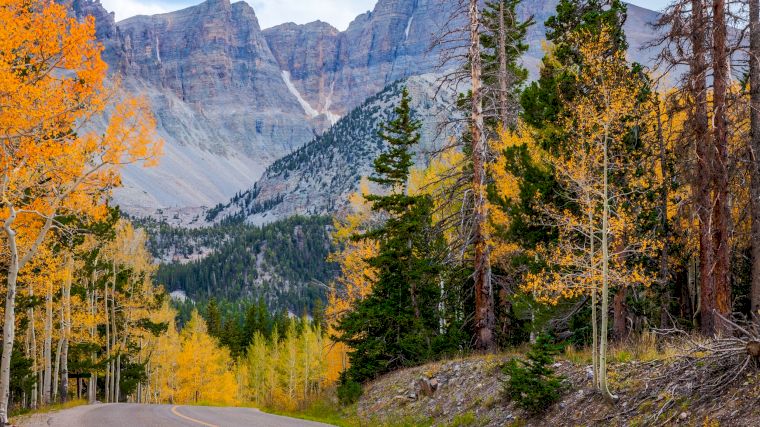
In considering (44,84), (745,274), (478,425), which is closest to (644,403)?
(478,425)

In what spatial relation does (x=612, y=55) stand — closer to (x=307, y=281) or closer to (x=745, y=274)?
(x=745, y=274)

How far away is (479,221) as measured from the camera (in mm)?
16812

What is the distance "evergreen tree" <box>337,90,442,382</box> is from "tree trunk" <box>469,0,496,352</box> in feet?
8.52

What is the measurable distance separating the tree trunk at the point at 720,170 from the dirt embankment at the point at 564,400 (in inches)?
109

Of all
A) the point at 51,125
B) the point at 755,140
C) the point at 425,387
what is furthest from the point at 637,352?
the point at 51,125

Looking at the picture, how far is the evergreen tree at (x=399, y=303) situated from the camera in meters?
19.6

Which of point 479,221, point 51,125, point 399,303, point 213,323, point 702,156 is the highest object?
point 51,125

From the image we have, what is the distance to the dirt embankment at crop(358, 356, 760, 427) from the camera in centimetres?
809

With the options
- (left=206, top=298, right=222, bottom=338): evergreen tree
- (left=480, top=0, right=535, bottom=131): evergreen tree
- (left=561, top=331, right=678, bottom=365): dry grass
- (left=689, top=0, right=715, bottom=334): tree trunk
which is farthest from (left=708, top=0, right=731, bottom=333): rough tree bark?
(left=206, top=298, right=222, bottom=338): evergreen tree

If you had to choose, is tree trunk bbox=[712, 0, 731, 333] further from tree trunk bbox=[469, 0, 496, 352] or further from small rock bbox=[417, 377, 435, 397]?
small rock bbox=[417, 377, 435, 397]

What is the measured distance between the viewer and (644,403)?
30.6 ft

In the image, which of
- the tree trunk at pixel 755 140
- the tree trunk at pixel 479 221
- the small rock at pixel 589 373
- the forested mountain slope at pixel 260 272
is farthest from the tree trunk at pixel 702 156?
the forested mountain slope at pixel 260 272

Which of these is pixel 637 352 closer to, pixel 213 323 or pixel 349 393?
pixel 349 393

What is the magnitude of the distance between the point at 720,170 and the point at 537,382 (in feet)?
19.3
